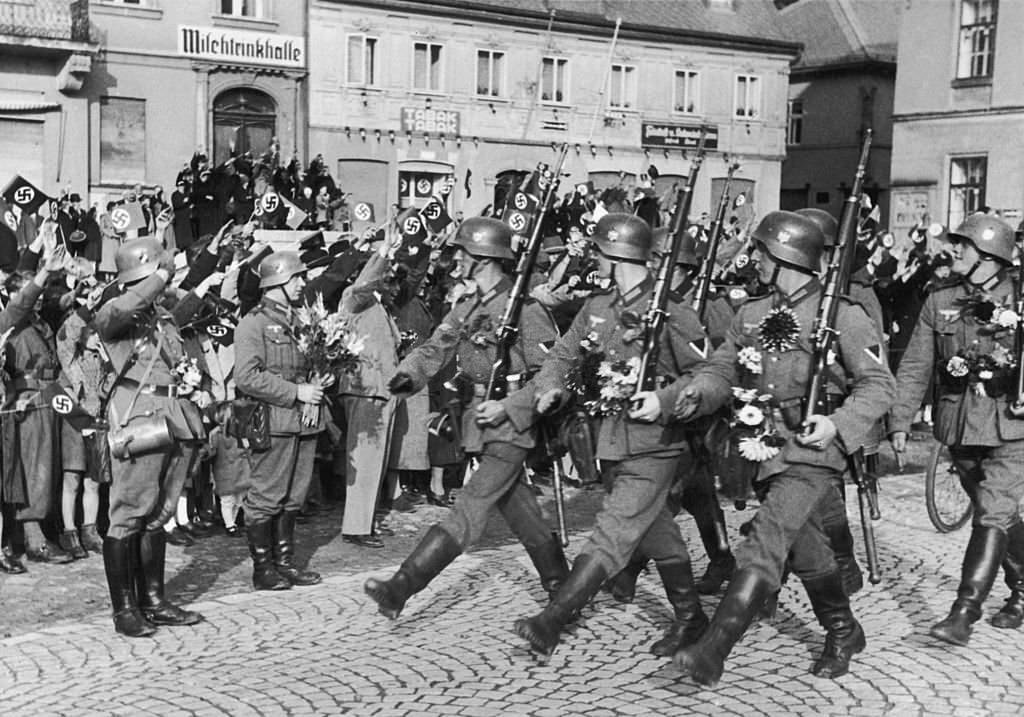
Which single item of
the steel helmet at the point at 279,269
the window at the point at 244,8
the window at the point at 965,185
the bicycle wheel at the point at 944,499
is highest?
the window at the point at 244,8

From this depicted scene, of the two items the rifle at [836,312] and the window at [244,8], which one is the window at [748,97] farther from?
the rifle at [836,312]

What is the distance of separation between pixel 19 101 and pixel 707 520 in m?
23.4

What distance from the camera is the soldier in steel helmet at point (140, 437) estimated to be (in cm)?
689

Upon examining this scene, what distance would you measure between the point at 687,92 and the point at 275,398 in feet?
101

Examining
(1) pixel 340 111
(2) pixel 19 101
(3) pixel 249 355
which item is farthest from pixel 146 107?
(3) pixel 249 355

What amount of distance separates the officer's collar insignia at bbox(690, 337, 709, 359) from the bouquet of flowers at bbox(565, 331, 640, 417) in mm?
294

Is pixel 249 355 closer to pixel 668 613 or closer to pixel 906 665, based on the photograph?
pixel 668 613

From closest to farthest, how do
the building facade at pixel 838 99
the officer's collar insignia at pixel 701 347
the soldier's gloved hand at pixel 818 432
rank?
1. the soldier's gloved hand at pixel 818 432
2. the officer's collar insignia at pixel 701 347
3. the building facade at pixel 838 99

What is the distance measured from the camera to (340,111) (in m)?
31.5

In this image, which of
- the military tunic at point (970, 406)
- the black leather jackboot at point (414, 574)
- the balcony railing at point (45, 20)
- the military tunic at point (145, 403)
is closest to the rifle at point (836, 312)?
the military tunic at point (970, 406)

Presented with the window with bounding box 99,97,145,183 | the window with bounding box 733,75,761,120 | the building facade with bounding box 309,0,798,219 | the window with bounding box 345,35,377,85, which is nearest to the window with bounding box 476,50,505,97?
the building facade with bounding box 309,0,798,219

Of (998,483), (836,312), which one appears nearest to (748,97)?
(998,483)

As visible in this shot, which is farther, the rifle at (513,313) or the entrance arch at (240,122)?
the entrance arch at (240,122)

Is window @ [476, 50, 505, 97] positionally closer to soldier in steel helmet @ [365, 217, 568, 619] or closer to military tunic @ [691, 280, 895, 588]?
soldier in steel helmet @ [365, 217, 568, 619]
